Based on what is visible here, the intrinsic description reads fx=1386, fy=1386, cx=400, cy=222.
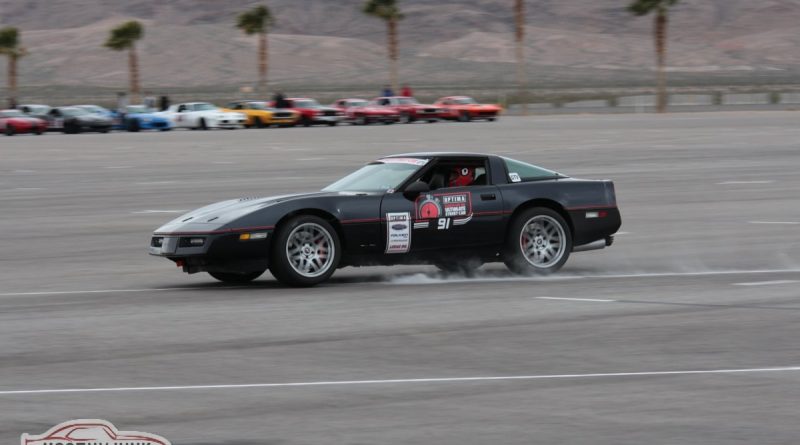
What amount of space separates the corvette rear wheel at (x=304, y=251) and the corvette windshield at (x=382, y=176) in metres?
0.82

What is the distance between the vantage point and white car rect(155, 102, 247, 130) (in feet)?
176

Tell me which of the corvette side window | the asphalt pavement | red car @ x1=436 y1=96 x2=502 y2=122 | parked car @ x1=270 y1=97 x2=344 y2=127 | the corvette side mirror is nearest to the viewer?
the asphalt pavement

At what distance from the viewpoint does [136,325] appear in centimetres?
984

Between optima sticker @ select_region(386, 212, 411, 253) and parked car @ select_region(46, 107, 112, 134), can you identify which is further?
parked car @ select_region(46, 107, 112, 134)

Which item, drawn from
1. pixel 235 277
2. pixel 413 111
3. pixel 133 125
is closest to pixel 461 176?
pixel 235 277

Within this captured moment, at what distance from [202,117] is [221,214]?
42464mm

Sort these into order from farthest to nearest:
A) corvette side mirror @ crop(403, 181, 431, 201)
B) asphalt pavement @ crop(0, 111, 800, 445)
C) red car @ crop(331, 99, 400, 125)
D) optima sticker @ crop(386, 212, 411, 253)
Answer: red car @ crop(331, 99, 400, 125), corvette side mirror @ crop(403, 181, 431, 201), optima sticker @ crop(386, 212, 411, 253), asphalt pavement @ crop(0, 111, 800, 445)

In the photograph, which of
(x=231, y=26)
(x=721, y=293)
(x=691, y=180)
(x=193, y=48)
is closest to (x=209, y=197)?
(x=691, y=180)

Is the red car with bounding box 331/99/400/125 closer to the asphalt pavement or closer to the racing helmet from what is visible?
the asphalt pavement

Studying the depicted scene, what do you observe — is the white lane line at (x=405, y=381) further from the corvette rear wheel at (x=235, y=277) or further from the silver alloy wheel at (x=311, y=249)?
the corvette rear wheel at (x=235, y=277)

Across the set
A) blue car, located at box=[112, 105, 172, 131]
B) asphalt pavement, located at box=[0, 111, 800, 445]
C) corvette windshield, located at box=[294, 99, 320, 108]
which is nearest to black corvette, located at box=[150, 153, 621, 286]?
asphalt pavement, located at box=[0, 111, 800, 445]

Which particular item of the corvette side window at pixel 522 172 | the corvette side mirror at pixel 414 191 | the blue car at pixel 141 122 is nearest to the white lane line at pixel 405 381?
the corvette side mirror at pixel 414 191

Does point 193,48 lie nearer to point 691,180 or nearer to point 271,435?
point 691,180

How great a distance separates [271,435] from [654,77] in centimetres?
15388
